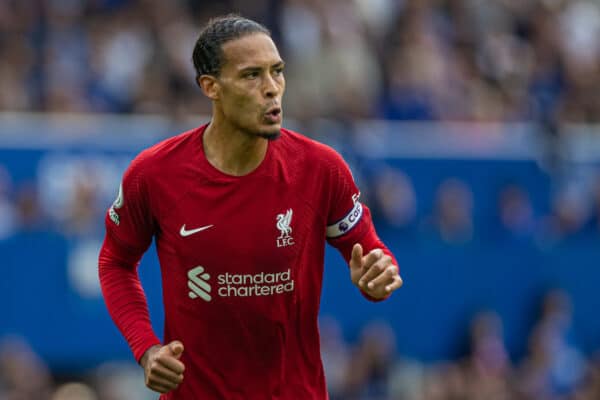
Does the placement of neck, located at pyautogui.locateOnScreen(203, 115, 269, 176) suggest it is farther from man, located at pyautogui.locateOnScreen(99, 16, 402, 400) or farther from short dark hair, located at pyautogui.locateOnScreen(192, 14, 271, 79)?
short dark hair, located at pyautogui.locateOnScreen(192, 14, 271, 79)

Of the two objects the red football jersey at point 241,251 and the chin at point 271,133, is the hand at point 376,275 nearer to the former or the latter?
the red football jersey at point 241,251

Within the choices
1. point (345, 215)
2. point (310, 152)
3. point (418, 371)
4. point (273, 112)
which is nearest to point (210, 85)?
point (273, 112)

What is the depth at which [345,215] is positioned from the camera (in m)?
5.89

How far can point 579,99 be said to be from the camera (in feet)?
48.0

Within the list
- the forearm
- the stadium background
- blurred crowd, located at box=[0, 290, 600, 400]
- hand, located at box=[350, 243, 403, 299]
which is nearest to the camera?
hand, located at box=[350, 243, 403, 299]

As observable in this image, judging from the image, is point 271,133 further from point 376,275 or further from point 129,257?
point 129,257

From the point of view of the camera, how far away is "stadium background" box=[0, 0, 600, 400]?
11469 millimetres

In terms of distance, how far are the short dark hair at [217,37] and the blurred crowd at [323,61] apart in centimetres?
641

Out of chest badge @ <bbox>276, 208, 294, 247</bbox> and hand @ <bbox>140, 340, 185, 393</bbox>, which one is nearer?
hand @ <bbox>140, 340, 185, 393</bbox>

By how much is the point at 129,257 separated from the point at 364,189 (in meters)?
6.25

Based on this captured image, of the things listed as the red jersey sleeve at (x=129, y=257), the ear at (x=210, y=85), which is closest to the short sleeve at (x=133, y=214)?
the red jersey sleeve at (x=129, y=257)

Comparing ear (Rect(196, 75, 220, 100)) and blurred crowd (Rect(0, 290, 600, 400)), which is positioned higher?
ear (Rect(196, 75, 220, 100))

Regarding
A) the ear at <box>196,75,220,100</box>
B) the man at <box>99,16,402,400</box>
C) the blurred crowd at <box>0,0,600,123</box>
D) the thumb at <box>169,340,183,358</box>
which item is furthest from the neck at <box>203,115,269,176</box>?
the blurred crowd at <box>0,0,600,123</box>

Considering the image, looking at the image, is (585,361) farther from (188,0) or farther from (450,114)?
(188,0)
